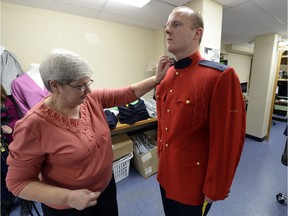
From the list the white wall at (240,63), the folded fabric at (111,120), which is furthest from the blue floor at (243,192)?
the white wall at (240,63)

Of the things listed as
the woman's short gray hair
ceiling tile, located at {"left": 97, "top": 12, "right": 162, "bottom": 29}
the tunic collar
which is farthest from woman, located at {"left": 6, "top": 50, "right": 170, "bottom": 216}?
ceiling tile, located at {"left": 97, "top": 12, "right": 162, "bottom": 29}

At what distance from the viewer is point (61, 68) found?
0.68 meters

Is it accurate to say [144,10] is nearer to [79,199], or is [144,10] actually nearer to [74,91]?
[74,91]

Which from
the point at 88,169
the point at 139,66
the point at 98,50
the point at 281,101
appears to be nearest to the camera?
the point at 88,169

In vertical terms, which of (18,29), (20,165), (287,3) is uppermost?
(287,3)

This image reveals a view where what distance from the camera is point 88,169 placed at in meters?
0.79

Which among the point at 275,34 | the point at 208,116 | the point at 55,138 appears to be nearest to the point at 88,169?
the point at 55,138

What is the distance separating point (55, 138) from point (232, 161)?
0.85 meters

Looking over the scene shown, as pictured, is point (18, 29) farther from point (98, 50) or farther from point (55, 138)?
point (55, 138)

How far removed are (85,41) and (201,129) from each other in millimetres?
2141

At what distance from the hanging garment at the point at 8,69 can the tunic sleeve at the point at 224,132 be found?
2.07 metres

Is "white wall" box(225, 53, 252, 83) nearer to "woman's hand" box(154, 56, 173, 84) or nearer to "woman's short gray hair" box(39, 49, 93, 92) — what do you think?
"woman's hand" box(154, 56, 173, 84)

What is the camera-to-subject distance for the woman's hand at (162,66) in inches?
39.6

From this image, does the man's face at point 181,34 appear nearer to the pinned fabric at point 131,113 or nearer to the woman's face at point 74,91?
the woman's face at point 74,91
